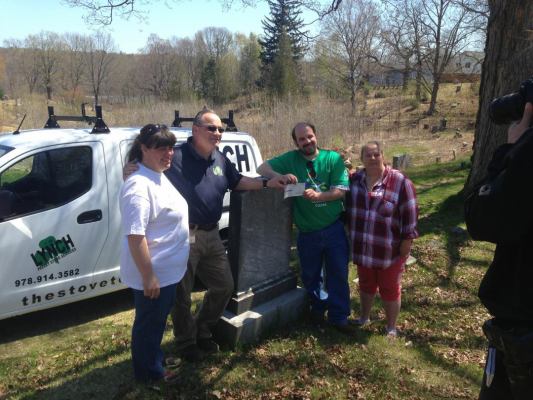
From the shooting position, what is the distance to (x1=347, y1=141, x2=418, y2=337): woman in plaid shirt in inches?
144

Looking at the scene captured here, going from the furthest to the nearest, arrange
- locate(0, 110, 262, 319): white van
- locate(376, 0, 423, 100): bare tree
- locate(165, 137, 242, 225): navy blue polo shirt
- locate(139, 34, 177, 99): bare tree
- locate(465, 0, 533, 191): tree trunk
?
1. locate(139, 34, 177, 99): bare tree
2. locate(376, 0, 423, 100): bare tree
3. locate(465, 0, 533, 191): tree trunk
4. locate(0, 110, 262, 319): white van
5. locate(165, 137, 242, 225): navy blue polo shirt

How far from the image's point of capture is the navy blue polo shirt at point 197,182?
3299 millimetres

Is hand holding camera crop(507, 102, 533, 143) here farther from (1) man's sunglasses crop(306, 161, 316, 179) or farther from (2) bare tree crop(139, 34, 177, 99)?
(2) bare tree crop(139, 34, 177, 99)

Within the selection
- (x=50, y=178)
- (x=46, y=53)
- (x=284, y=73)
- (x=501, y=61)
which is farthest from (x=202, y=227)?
(x=46, y=53)

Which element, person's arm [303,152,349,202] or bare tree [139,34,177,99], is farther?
bare tree [139,34,177,99]

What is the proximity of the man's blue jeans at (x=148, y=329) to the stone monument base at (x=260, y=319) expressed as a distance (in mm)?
744

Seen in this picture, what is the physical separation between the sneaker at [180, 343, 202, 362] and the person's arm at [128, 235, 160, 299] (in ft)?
3.17

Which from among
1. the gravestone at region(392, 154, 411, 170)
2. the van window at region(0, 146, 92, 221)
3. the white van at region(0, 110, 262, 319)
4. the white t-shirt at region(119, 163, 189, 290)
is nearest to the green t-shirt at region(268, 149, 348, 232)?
the white t-shirt at region(119, 163, 189, 290)

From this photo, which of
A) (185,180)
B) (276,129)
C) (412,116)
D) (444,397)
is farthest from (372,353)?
(412,116)

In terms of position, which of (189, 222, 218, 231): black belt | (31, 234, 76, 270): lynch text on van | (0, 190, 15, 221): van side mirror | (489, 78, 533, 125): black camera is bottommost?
(31, 234, 76, 270): lynch text on van

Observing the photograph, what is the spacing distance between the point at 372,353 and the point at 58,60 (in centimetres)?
5889

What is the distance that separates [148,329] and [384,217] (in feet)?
6.68

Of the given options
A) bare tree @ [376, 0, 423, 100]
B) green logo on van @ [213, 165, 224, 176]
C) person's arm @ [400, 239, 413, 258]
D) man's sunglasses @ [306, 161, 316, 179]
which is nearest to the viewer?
green logo on van @ [213, 165, 224, 176]

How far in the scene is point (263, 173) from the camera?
3871mm
